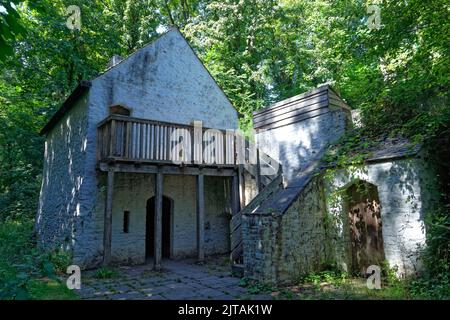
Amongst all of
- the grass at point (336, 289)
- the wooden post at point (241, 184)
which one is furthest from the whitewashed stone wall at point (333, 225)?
the wooden post at point (241, 184)

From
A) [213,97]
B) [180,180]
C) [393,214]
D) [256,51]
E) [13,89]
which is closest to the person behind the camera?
[393,214]

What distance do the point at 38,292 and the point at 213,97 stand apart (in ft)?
32.5

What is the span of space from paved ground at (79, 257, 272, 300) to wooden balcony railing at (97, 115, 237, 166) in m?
3.33

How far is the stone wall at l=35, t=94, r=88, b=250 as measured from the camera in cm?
1016

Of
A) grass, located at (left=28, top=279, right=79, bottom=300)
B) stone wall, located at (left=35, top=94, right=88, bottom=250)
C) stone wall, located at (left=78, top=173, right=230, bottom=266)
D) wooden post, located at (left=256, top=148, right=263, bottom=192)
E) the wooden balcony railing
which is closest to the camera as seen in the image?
grass, located at (left=28, top=279, right=79, bottom=300)

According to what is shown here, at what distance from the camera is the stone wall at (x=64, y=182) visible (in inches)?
400

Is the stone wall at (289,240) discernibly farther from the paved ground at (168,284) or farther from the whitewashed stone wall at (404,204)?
the whitewashed stone wall at (404,204)

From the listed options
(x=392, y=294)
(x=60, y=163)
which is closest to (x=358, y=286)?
(x=392, y=294)

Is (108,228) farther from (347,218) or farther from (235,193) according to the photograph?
Answer: (347,218)

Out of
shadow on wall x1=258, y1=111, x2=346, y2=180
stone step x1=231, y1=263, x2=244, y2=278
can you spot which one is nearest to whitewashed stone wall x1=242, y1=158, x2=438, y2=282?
stone step x1=231, y1=263, x2=244, y2=278

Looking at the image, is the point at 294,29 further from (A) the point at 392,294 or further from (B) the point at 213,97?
(A) the point at 392,294

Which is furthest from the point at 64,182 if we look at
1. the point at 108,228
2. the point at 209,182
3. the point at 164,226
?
the point at 209,182

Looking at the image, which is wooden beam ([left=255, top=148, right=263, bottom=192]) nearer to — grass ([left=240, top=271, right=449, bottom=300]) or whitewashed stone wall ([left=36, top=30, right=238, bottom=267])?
whitewashed stone wall ([left=36, top=30, right=238, bottom=267])

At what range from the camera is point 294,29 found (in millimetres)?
21719
